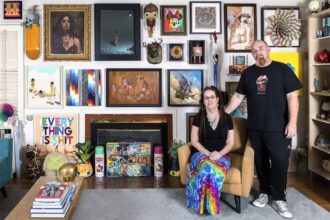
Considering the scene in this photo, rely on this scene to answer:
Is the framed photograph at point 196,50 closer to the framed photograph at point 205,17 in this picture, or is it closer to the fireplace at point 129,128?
the framed photograph at point 205,17

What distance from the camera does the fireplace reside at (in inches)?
168

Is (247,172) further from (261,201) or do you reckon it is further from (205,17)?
(205,17)

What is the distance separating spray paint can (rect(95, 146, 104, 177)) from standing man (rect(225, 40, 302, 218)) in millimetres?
1865

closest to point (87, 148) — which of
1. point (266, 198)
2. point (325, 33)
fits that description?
point (266, 198)

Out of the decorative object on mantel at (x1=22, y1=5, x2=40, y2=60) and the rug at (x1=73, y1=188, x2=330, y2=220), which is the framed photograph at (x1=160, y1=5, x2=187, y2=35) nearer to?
the decorative object on mantel at (x1=22, y1=5, x2=40, y2=60)

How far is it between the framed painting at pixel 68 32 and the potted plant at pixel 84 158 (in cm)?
107

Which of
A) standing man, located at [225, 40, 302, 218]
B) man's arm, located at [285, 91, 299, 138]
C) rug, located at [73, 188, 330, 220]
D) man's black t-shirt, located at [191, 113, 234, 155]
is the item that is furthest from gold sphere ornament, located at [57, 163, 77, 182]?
man's arm, located at [285, 91, 299, 138]

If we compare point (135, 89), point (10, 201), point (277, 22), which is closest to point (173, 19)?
point (135, 89)

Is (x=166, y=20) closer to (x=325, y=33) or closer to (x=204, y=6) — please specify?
(x=204, y=6)

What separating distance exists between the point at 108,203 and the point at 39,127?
1.61 m

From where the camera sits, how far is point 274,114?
2.99 meters

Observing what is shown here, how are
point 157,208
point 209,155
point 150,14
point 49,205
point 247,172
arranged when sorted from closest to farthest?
point 49,205 → point 247,172 → point 209,155 → point 157,208 → point 150,14

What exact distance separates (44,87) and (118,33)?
1.12 m

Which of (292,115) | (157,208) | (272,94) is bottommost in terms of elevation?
(157,208)
